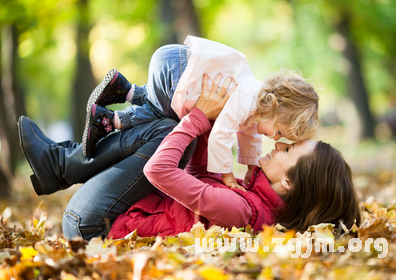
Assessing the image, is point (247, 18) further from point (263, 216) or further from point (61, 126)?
point (61, 126)

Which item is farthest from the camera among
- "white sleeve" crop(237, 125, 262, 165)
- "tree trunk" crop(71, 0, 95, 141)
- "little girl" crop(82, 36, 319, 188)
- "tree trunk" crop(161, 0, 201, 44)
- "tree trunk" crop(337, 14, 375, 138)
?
"tree trunk" crop(337, 14, 375, 138)

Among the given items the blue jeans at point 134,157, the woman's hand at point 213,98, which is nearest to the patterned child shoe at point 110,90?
the blue jeans at point 134,157

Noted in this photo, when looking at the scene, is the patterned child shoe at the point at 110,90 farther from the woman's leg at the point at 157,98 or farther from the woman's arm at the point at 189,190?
the woman's arm at the point at 189,190

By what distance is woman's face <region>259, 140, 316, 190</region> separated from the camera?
8.48 ft

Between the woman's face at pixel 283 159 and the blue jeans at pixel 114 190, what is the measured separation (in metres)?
0.55

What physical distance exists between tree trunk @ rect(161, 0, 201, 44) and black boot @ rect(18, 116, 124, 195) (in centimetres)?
655

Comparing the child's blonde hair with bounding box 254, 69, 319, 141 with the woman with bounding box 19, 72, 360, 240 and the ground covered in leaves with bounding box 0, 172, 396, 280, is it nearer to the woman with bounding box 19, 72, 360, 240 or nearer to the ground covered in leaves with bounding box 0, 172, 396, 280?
→ the woman with bounding box 19, 72, 360, 240

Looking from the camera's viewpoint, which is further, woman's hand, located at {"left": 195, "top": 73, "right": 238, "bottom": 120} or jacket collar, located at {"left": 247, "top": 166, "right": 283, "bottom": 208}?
woman's hand, located at {"left": 195, "top": 73, "right": 238, "bottom": 120}

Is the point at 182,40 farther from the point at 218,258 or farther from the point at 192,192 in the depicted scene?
the point at 218,258

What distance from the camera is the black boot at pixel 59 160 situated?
107 inches

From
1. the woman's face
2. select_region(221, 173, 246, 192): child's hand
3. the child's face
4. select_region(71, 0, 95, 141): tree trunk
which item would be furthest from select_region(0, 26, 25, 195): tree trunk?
the woman's face

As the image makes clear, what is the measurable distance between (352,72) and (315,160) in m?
12.7

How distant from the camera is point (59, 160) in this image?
2.76 metres

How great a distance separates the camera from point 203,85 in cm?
277
